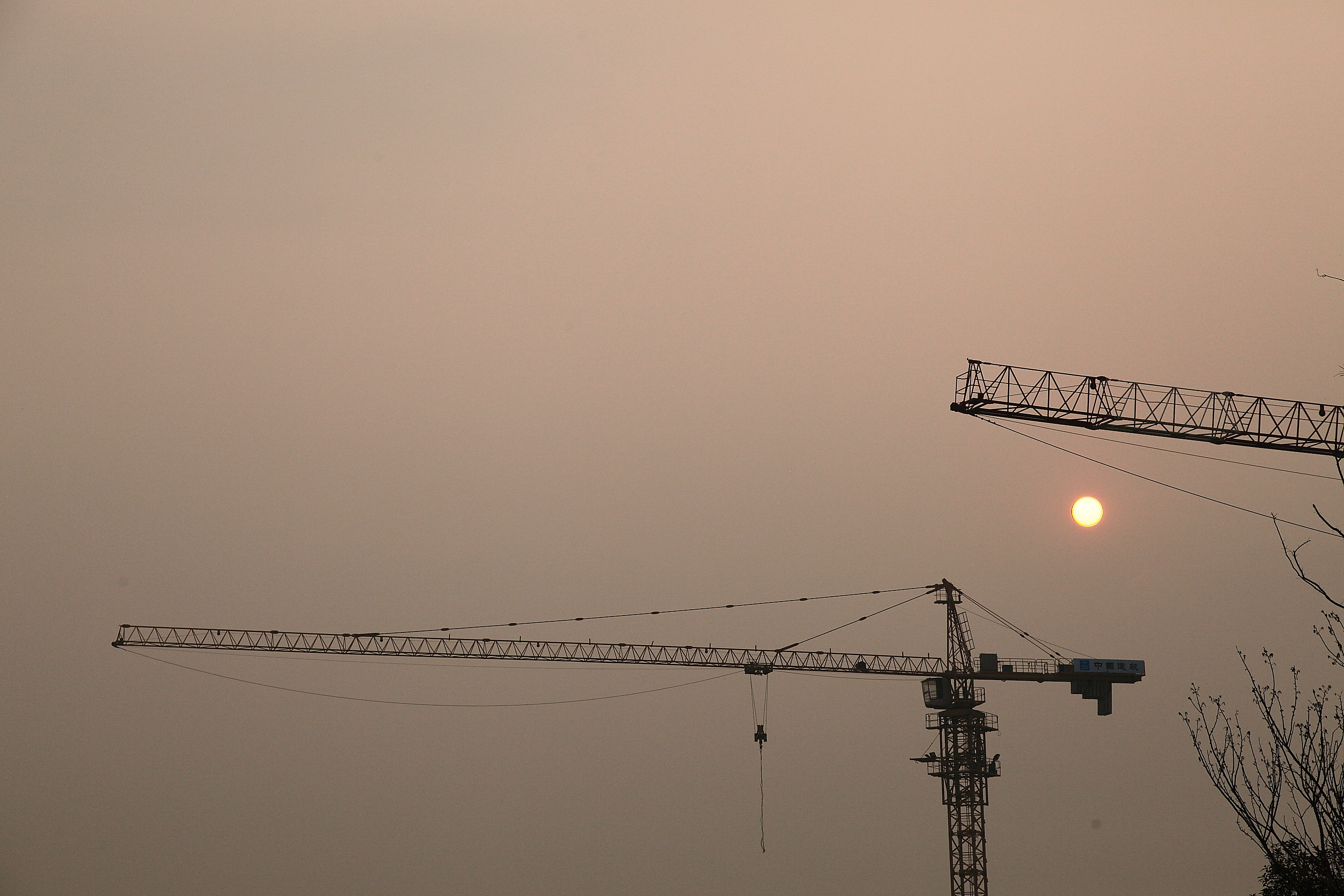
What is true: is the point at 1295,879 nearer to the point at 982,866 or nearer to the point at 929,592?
the point at 982,866

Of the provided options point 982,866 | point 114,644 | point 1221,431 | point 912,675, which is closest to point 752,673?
point 912,675

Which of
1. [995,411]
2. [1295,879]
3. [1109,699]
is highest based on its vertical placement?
[995,411]

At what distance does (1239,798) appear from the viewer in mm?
22281

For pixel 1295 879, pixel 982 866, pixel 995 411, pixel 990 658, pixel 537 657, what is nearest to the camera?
pixel 1295 879

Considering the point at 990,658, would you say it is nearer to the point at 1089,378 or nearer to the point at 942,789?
the point at 942,789

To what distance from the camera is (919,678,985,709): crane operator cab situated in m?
120

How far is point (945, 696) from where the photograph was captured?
120 m

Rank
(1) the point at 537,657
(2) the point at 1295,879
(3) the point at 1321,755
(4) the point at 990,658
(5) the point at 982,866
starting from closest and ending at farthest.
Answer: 1. (3) the point at 1321,755
2. (2) the point at 1295,879
3. (5) the point at 982,866
4. (4) the point at 990,658
5. (1) the point at 537,657

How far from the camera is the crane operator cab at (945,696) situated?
120062 mm

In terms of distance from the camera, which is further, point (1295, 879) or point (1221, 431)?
point (1221, 431)

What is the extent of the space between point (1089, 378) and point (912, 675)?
68.7 metres

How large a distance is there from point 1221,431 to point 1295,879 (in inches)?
1943

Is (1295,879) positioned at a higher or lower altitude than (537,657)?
lower

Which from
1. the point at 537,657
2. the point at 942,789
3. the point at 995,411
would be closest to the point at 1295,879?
the point at 995,411
